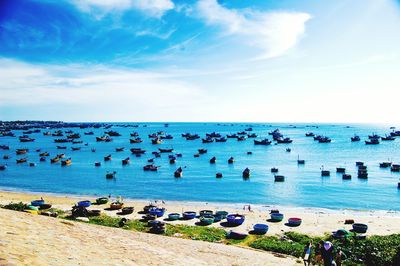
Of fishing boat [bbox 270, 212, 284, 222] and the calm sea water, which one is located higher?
fishing boat [bbox 270, 212, 284, 222]

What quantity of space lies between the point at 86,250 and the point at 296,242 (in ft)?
68.4

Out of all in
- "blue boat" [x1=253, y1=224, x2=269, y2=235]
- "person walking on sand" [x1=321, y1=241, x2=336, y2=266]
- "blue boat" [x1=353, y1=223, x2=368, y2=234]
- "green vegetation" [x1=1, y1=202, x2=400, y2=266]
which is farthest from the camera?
"blue boat" [x1=353, y1=223, x2=368, y2=234]

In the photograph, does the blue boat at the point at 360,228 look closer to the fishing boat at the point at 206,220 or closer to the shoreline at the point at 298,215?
the shoreline at the point at 298,215

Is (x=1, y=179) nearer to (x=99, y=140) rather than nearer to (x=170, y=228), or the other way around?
(x=170, y=228)

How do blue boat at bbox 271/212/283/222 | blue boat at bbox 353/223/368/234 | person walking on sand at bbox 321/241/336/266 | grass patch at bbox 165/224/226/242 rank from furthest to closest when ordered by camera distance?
blue boat at bbox 271/212/283/222 < blue boat at bbox 353/223/368/234 < grass patch at bbox 165/224/226/242 < person walking on sand at bbox 321/241/336/266

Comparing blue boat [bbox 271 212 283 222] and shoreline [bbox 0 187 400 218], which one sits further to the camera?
shoreline [bbox 0 187 400 218]

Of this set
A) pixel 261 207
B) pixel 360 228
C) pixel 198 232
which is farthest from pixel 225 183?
pixel 198 232

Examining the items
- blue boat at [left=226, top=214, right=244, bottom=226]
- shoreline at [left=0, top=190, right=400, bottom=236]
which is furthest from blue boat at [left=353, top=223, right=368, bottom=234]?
blue boat at [left=226, top=214, right=244, bottom=226]

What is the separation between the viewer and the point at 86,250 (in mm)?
17625

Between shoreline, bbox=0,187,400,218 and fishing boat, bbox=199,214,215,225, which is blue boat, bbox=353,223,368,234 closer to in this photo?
shoreline, bbox=0,187,400,218

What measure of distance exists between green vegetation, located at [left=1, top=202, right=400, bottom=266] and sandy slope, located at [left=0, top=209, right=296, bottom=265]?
341 centimetres

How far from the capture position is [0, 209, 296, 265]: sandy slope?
1477 cm

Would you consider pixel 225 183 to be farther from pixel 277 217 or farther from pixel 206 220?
pixel 206 220

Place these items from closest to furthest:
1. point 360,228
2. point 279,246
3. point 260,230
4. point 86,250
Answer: point 86,250 → point 279,246 → point 260,230 → point 360,228
